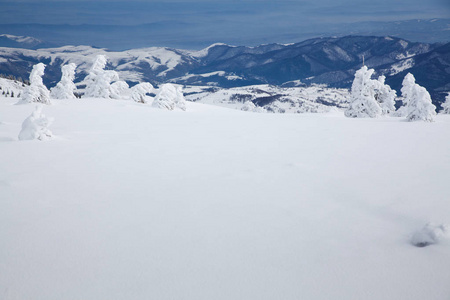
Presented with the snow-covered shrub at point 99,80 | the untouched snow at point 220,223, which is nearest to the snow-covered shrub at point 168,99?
the snow-covered shrub at point 99,80

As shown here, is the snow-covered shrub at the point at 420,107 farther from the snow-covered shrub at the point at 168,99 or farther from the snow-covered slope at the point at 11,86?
the snow-covered slope at the point at 11,86

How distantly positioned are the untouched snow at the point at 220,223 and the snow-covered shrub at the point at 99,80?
3143cm

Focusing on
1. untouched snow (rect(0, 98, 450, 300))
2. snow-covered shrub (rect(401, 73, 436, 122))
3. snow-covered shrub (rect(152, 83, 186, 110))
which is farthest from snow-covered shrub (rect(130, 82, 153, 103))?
snow-covered shrub (rect(401, 73, 436, 122))

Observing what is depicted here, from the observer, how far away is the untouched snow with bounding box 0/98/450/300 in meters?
3.10

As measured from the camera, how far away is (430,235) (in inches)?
148

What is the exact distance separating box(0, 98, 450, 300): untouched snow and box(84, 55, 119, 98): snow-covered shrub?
31.4 metres

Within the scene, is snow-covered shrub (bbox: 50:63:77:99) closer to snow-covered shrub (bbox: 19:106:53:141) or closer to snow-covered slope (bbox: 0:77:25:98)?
snow-covered shrub (bbox: 19:106:53:141)

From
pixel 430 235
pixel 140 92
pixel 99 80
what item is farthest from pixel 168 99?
pixel 430 235

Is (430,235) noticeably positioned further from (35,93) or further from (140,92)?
(140,92)

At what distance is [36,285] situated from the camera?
10.1 feet

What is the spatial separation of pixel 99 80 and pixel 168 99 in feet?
49.7

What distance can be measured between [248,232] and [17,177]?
18.5ft

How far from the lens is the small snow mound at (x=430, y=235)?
3.71m

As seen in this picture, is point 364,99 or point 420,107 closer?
point 420,107
